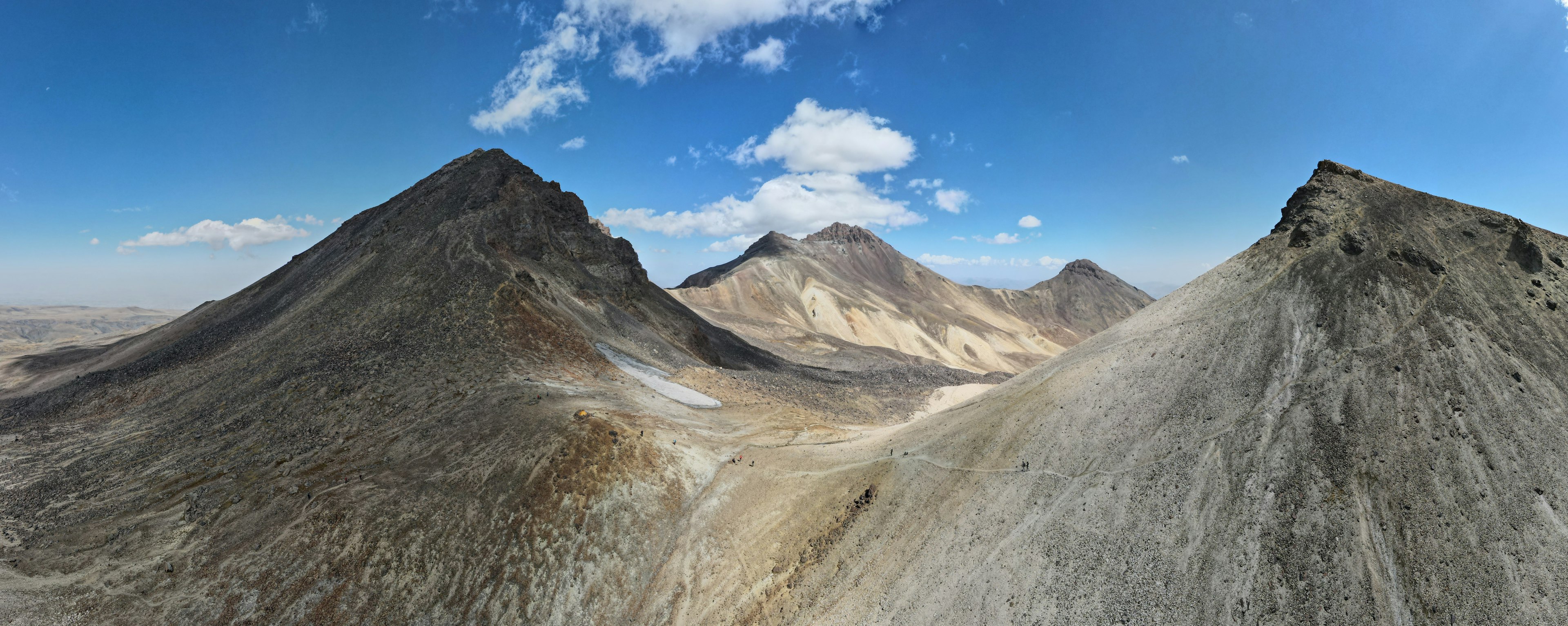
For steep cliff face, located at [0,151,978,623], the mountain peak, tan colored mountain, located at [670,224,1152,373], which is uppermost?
the mountain peak

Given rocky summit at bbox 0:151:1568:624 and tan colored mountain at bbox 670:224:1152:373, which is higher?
tan colored mountain at bbox 670:224:1152:373

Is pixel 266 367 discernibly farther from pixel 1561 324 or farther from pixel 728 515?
pixel 1561 324

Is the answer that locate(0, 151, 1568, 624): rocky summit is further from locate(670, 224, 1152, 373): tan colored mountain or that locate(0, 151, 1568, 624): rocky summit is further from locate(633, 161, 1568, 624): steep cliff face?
locate(670, 224, 1152, 373): tan colored mountain

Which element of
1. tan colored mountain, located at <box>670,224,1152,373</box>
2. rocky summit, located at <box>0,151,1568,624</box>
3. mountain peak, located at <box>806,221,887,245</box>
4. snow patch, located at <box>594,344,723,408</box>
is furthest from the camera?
mountain peak, located at <box>806,221,887,245</box>

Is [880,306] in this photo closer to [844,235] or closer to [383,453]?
[844,235]

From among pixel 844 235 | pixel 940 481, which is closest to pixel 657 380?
pixel 940 481

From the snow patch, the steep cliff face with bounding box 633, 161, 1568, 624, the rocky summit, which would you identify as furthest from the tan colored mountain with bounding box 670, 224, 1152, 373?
the steep cliff face with bounding box 633, 161, 1568, 624

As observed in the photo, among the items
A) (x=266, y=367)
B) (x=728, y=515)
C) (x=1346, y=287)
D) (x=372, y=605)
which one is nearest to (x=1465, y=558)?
(x=1346, y=287)
